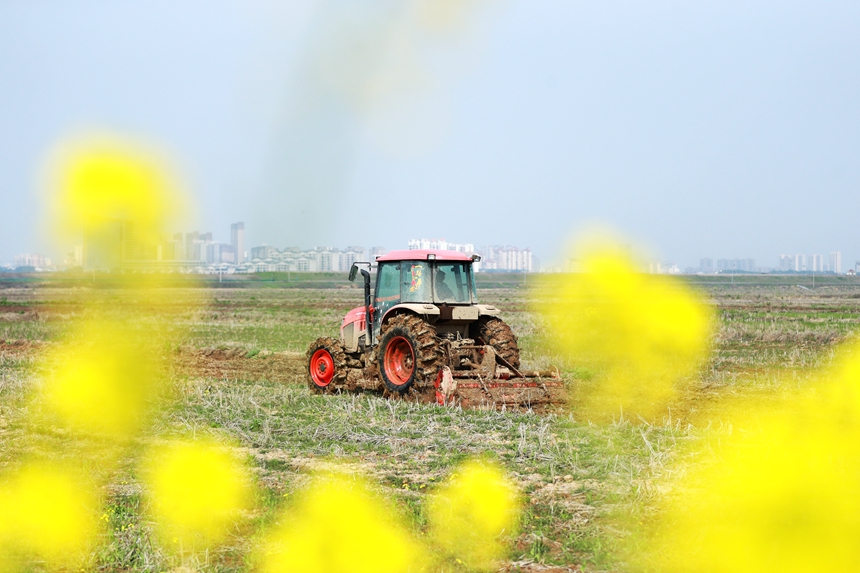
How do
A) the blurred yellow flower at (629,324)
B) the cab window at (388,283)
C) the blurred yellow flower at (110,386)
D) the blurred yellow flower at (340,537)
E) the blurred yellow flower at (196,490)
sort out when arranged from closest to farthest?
the blurred yellow flower at (340,537)
the blurred yellow flower at (196,490)
the blurred yellow flower at (629,324)
the blurred yellow flower at (110,386)
the cab window at (388,283)

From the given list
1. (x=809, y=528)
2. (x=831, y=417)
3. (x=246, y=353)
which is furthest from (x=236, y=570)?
(x=246, y=353)

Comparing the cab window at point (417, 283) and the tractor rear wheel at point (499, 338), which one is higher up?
the cab window at point (417, 283)

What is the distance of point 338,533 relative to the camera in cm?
730

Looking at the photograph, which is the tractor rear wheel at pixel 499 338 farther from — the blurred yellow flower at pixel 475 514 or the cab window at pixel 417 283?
the blurred yellow flower at pixel 475 514

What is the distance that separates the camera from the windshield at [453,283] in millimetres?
15328

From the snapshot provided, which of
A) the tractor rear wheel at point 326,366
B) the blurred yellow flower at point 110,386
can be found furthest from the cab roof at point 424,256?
the blurred yellow flower at point 110,386

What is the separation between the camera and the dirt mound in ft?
61.7

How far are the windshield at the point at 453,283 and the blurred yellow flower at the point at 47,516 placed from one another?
23.7 feet

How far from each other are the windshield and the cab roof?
20 centimetres

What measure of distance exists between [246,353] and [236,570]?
16.8 meters

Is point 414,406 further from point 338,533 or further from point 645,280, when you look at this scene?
point 338,533

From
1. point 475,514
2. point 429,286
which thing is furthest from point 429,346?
Answer: point 475,514

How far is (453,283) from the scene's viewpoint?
15.5 m

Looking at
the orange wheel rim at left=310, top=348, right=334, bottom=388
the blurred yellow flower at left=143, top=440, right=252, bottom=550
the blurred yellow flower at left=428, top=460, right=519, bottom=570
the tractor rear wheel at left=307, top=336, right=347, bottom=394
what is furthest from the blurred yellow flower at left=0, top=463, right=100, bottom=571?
the orange wheel rim at left=310, top=348, right=334, bottom=388
